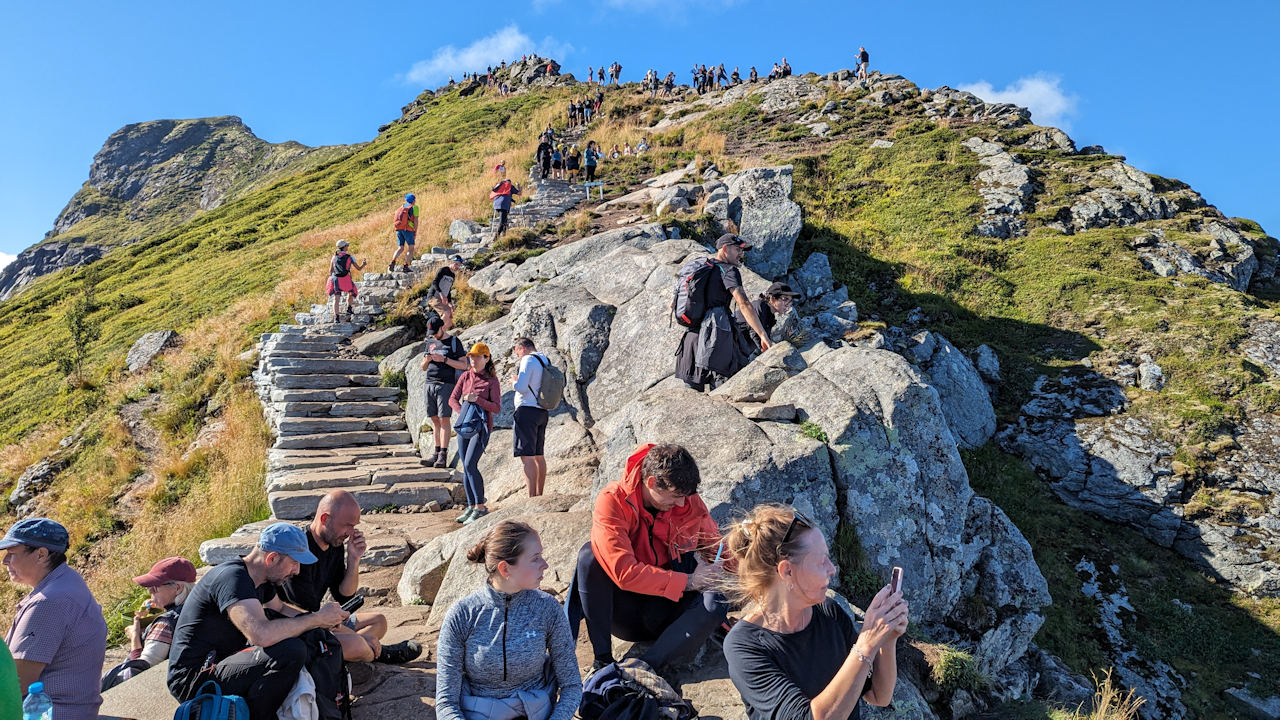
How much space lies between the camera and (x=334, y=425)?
1134cm

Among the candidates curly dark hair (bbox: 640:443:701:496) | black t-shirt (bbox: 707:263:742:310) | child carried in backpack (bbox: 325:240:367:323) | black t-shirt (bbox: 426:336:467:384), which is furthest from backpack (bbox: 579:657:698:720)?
child carried in backpack (bbox: 325:240:367:323)

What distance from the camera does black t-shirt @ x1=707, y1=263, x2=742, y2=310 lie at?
7609 mm

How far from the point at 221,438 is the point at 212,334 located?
19.5 ft

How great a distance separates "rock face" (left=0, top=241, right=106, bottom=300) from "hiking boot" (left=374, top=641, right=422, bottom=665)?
87.6m

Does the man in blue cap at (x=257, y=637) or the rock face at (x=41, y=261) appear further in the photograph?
the rock face at (x=41, y=261)

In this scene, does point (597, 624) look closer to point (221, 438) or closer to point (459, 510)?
point (459, 510)

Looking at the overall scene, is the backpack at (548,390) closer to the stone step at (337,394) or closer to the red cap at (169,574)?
the red cap at (169,574)

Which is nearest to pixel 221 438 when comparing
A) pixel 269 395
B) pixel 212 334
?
pixel 269 395

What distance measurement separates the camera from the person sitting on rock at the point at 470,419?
7.99 m

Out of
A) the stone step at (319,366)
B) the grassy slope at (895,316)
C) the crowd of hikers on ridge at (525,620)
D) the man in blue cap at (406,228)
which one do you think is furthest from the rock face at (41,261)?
the crowd of hikers on ridge at (525,620)

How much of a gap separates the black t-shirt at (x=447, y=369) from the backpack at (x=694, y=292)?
3773 mm

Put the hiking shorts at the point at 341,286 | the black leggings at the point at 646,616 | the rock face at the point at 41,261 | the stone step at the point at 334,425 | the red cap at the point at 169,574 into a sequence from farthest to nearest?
the rock face at the point at 41,261 < the hiking shorts at the point at 341,286 < the stone step at the point at 334,425 < the red cap at the point at 169,574 < the black leggings at the point at 646,616

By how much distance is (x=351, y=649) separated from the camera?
13.8 feet

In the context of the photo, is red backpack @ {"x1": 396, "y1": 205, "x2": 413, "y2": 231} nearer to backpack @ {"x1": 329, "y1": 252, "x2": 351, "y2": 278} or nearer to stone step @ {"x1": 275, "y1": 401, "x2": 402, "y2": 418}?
backpack @ {"x1": 329, "y1": 252, "x2": 351, "y2": 278}
